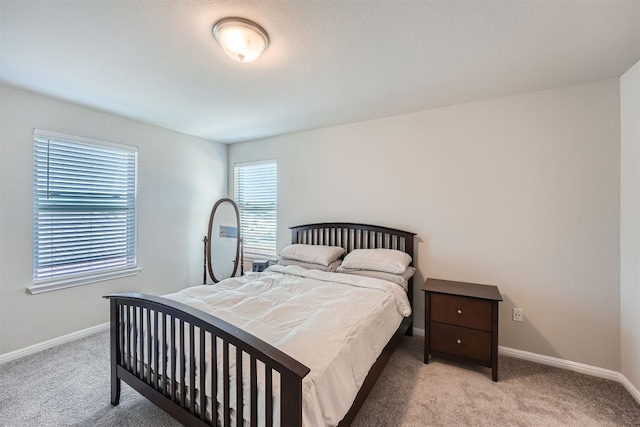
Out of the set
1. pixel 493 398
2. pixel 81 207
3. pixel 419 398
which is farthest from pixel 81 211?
pixel 493 398

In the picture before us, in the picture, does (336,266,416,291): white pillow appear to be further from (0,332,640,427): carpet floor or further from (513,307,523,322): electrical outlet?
(513,307,523,322): electrical outlet

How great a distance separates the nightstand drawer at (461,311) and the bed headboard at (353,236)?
1.87ft

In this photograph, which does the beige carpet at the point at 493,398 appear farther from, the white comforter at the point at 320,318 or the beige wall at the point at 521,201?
the white comforter at the point at 320,318

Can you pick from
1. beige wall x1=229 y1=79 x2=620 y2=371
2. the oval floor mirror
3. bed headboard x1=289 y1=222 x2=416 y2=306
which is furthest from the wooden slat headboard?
the oval floor mirror

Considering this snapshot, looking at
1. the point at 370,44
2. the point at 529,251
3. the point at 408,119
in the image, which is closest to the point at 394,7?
the point at 370,44

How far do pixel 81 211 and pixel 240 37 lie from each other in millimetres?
2676

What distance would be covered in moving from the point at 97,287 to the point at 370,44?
12.1 ft

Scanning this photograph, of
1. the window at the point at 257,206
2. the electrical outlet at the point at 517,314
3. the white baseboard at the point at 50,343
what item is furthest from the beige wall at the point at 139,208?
the electrical outlet at the point at 517,314

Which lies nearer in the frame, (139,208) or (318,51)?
(318,51)

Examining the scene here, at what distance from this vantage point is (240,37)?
1.61 metres

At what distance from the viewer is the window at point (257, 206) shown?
162 inches

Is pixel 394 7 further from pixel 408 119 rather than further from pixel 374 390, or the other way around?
pixel 374 390

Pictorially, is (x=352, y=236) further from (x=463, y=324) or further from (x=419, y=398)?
(x=419, y=398)

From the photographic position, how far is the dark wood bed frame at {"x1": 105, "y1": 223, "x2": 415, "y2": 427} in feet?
3.61
